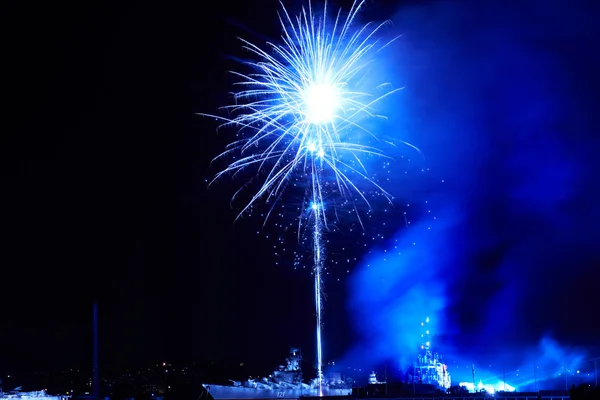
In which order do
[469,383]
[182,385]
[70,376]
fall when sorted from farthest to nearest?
[70,376] < [469,383] < [182,385]

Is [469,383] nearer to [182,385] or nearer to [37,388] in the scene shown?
[37,388]

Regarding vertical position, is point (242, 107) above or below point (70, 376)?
above

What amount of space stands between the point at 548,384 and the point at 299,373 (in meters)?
54.9

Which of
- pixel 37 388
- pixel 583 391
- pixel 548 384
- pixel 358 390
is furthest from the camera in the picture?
pixel 37 388

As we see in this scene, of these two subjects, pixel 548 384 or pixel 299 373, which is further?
pixel 299 373

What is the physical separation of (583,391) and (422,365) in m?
75.7

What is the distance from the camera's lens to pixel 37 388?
386 feet

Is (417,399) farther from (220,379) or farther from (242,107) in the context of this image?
(220,379)

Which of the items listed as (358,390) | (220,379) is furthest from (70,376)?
(358,390)

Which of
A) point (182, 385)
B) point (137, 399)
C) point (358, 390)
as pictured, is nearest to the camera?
point (182, 385)

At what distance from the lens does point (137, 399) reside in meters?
19.6

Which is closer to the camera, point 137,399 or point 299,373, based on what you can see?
point 137,399

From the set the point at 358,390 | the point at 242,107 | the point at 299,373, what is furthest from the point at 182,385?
the point at 299,373

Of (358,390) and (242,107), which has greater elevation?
(242,107)
